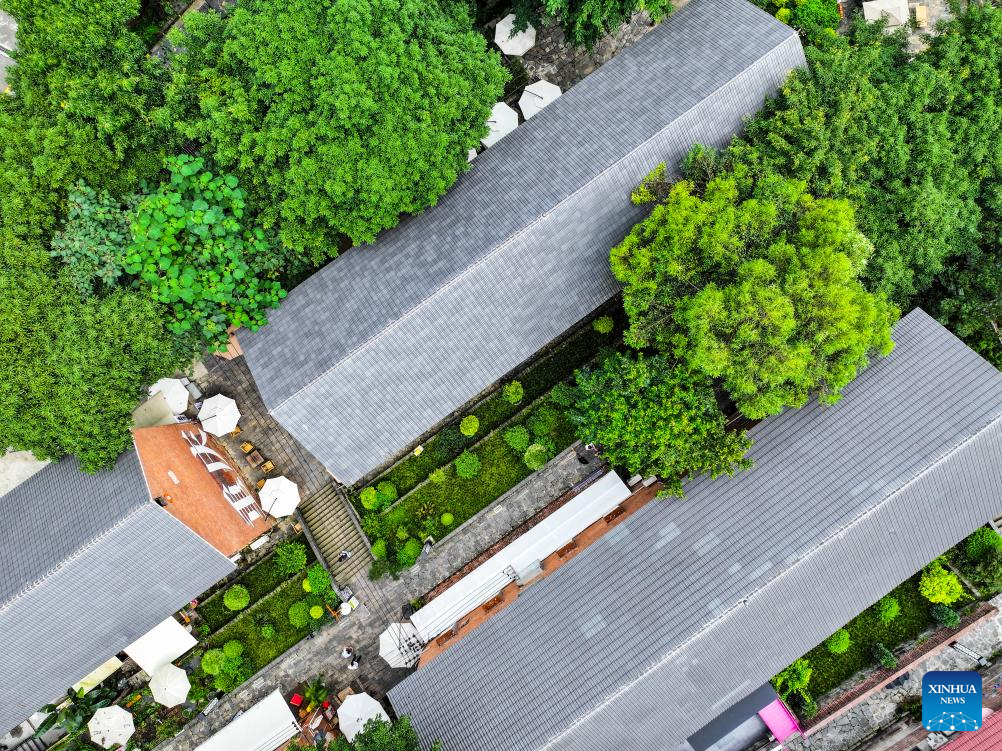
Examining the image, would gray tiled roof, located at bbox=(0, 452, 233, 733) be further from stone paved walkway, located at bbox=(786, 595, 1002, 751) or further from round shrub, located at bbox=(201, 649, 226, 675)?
stone paved walkway, located at bbox=(786, 595, 1002, 751)

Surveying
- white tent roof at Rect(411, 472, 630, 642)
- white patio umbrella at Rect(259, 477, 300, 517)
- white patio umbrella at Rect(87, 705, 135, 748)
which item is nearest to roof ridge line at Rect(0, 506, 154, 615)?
white patio umbrella at Rect(259, 477, 300, 517)

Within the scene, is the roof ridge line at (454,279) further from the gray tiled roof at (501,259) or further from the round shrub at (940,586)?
the round shrub at (940,586)

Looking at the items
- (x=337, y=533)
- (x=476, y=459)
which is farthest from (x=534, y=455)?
(x=337, y=533)

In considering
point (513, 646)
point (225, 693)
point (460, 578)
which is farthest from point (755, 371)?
point (225, 693)

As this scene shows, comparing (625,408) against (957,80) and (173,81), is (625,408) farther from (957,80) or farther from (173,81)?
(173,81)

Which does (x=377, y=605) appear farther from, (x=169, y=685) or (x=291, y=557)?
(x=169, y=685)

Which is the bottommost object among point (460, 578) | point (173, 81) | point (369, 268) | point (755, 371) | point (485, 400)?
point (755, 371)
